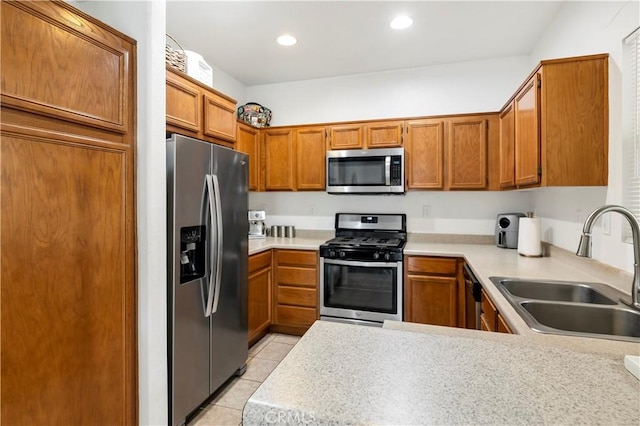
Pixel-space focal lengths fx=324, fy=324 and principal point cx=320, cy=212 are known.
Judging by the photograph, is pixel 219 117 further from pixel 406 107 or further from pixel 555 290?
pixel 555 290

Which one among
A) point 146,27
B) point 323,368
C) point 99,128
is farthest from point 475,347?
point 146,27

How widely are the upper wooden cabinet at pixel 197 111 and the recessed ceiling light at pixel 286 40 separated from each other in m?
0.68

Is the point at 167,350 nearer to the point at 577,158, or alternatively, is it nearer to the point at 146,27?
the point at 146,27

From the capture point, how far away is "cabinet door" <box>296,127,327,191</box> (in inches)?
134

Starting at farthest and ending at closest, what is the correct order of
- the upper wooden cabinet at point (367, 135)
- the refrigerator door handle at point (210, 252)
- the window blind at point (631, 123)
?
the upper wooden cabinet at point (367, 135) → the refrigerator door handle at point (210, 252) → the window blind at point (631, 123)

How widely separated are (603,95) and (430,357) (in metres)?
1.88

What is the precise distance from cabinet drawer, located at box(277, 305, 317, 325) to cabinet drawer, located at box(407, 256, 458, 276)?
1.03m

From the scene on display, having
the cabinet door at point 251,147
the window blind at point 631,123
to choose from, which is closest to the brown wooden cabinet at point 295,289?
the cabinet door at point 251,147

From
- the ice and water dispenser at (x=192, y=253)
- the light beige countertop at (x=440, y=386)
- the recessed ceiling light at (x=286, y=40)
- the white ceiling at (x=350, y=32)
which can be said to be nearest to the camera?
the light beige countertop at (x=440, y=386)

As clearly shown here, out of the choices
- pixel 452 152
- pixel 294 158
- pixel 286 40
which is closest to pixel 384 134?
pixel 452 152

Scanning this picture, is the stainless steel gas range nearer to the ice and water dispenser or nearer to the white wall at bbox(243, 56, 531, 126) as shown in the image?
the ice and water dispenser

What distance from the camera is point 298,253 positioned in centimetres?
316

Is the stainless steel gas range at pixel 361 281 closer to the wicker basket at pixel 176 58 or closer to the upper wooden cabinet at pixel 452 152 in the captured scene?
the upper wooden cabinet at pixel 452 152

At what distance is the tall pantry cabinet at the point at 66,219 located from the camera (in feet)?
3.70
